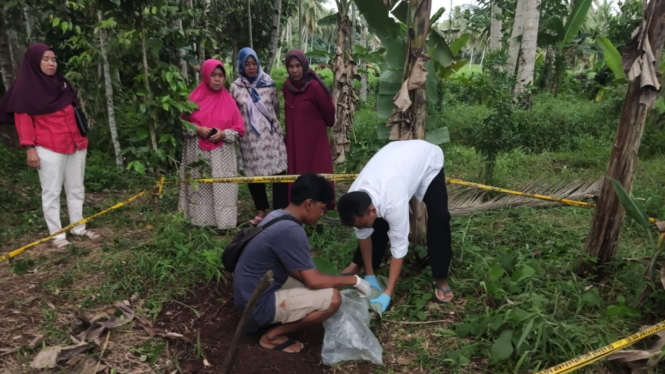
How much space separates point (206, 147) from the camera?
3.66 meters

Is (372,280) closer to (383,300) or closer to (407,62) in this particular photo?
(383,300)

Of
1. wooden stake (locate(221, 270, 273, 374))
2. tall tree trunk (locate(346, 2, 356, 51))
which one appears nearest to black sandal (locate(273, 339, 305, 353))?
wooden stake (locate(221, 270, 273, 374))

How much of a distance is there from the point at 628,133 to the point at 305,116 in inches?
88.4

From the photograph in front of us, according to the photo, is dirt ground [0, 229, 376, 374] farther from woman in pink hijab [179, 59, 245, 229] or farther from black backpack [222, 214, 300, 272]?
woman in pink hijab [179, 59, 245, 229]

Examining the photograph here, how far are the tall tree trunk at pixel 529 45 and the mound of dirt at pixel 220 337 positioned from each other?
20.7ft

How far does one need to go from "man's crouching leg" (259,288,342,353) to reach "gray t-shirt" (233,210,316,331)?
0.06m

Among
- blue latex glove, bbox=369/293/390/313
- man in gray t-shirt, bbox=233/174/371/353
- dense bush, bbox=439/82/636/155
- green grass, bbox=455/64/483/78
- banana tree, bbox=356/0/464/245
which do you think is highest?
green grass, bbox=455/64/483/78

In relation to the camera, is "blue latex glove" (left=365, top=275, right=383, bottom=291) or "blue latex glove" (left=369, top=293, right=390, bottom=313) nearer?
"blue latex glove" (left=369, top=293, right=390, bottom=313)

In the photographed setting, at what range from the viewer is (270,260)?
222 centimetres

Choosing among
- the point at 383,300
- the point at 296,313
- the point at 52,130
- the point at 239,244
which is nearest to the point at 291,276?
the point at 296,313

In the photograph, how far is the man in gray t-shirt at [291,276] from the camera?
217 cm

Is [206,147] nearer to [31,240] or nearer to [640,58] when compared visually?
[31,240]

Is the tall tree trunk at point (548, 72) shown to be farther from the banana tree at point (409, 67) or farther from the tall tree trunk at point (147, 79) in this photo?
the tall tree trunk at point (147, 79)

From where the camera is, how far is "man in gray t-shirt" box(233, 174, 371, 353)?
217 cm
